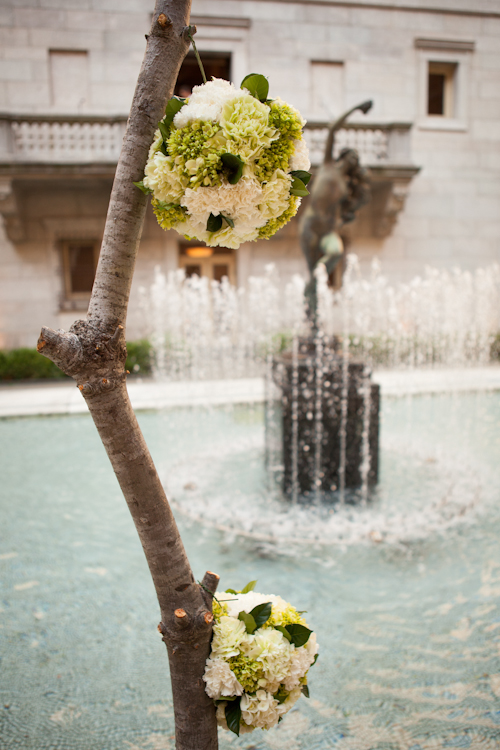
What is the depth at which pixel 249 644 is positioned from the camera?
1.47 meters

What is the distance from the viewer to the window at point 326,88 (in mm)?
13906

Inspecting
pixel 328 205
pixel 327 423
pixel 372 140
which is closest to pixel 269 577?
pixel 327 423

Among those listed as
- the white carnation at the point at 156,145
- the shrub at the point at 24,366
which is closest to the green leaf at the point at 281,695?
the white carnation at the point at 156,145

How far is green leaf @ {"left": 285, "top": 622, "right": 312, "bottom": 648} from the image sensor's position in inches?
59.6

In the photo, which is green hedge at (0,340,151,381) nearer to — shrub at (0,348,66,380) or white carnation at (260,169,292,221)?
shrub at (0,348,66,380)

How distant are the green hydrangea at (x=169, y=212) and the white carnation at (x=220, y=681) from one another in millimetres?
1224

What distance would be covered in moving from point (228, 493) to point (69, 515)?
1.45m

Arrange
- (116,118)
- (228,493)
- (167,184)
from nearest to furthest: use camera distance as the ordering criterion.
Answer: (167,184), (228,493), (116,118)

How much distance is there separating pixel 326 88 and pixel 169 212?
→ 14.9 metres

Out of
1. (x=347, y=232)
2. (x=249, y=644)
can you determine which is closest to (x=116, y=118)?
(x=347, y=232)

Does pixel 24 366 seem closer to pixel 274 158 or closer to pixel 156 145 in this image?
pixel 156 145

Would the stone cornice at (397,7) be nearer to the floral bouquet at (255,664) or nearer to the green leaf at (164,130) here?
the green leaf at (164,130)

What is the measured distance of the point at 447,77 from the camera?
15055mm

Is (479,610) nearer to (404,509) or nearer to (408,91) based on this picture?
(404,509)
